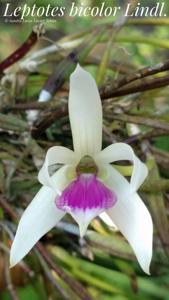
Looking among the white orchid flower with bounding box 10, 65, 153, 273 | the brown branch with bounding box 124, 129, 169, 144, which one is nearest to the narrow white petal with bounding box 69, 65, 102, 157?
the white orchid flower with bounding box 10, 65, 153, 273

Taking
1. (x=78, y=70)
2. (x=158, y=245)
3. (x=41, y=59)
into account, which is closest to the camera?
(x=78, y=70)

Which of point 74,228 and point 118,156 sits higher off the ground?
point 118,156

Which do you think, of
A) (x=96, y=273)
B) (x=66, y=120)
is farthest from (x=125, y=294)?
(x=66, y=120)

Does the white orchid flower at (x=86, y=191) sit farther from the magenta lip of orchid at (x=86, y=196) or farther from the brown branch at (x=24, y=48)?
the brown branch at (x=24, y=48)

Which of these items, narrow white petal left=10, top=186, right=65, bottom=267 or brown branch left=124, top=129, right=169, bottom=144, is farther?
brown branch left=124, top=129, right=169, bottom=144

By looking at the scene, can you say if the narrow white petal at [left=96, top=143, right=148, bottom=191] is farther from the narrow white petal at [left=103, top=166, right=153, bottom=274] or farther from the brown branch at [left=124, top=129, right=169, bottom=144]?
the brown branch at [left=124, top=129, right=169, bottom=144]

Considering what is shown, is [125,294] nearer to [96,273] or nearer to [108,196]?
[96,273]

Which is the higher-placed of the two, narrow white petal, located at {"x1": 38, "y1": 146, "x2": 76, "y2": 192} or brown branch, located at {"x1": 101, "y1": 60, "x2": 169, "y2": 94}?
brown branch, located at {"x1": 101, "y1": 60, "x2": 169, "y2": 94}
